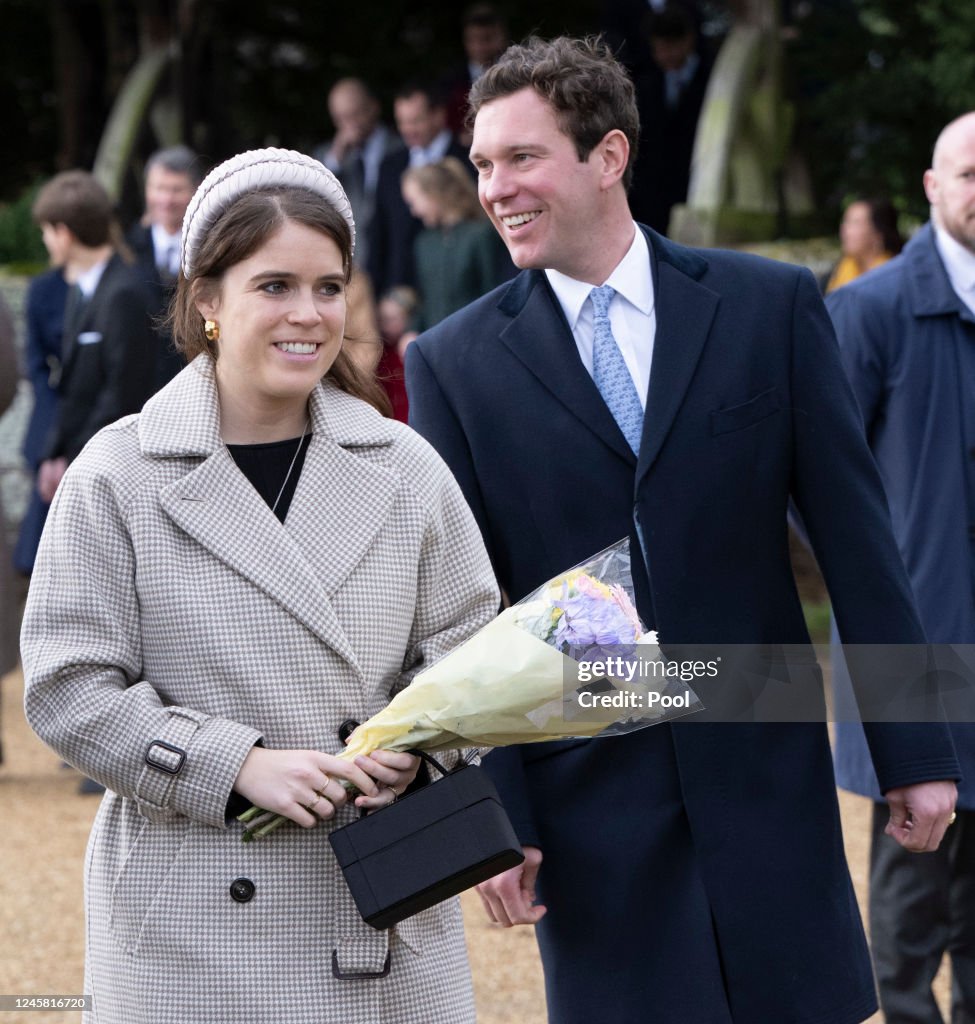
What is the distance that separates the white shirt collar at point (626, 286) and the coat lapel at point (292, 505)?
54 centimetres

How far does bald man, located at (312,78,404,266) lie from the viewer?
33.8 ft

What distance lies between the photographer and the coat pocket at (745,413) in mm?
3215

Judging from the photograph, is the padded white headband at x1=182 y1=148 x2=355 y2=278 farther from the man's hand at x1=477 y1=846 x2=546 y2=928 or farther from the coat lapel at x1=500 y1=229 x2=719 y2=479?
the man's hand at x1=477 y1=846 x2=546 y2=928

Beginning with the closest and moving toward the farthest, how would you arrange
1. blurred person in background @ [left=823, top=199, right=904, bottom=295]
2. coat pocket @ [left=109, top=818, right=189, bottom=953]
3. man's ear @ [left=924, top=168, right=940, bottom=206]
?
1. coat pocket @ [left=109, top=818, right=189, bottom=953]
2. man's ear @ [left=924, top=168, right=940, bottom=206]
3. blurred person in background @ [left=823, top=199, right=904, bottom=295]

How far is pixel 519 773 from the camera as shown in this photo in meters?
3.17

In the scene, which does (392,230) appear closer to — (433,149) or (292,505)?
(433,149)

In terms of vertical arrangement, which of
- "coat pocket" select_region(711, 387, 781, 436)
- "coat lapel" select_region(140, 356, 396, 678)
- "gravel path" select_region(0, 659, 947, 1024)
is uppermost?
"coat pocket" select_region(711, 387, 781, 436)

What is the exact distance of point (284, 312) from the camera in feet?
9.20

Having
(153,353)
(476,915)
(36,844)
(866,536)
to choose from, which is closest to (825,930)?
(866,536)

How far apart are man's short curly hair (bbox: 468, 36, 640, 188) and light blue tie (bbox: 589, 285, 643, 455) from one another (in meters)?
0.28

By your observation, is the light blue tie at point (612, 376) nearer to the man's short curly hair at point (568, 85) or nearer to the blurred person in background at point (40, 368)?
the man's short curly hair at point (568, 85)

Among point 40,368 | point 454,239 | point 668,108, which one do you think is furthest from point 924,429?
point 668,108

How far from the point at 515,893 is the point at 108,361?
453 centimetres

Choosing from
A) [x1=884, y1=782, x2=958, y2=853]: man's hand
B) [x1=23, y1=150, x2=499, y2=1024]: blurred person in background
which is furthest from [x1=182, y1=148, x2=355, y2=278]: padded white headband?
[x1=884, y1=782, x2=958, y2=853]: man's hand
